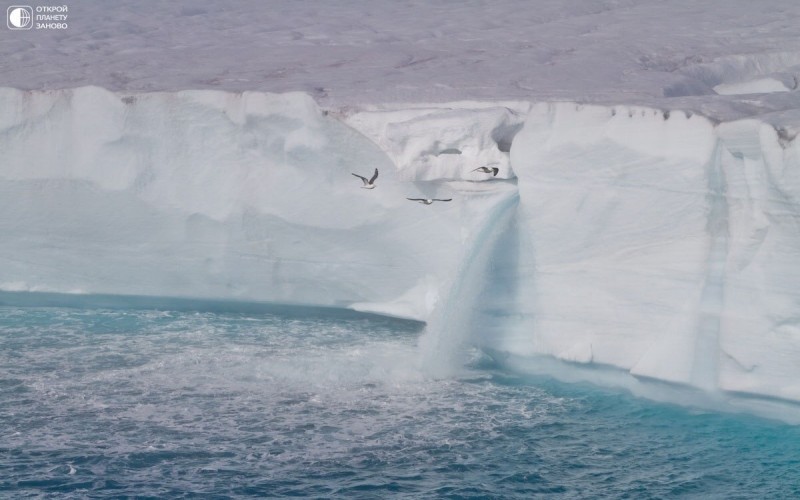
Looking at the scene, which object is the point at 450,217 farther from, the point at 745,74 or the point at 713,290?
the point at 745,74

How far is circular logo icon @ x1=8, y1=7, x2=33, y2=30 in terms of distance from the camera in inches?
440

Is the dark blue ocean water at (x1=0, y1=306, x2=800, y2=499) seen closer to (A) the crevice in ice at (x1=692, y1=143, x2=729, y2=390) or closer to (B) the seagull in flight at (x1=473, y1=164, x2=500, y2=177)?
(A) the crevice in ice at (x1=692, y1=143, x2=729, y2=390)

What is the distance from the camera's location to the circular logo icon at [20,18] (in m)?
11.2

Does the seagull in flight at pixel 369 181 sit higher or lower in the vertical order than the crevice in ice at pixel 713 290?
higher

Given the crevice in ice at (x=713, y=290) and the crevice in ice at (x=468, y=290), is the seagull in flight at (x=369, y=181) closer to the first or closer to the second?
the crevice in ice at (x=468, y=290)

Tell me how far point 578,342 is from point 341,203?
245 cm

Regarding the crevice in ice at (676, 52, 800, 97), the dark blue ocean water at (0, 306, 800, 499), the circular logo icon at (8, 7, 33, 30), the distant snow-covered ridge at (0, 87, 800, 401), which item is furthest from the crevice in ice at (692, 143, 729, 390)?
the circular logo icon at (8, 7, 33, 30)

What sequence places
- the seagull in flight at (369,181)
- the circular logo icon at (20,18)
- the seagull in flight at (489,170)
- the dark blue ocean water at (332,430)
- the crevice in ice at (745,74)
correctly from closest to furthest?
the dark blue ocean water at (332,430), the seagull in flight at (489,170), the seagull in flight at (369,181), the crevice in ice at (745,74), the circular logo icon at (20,18)

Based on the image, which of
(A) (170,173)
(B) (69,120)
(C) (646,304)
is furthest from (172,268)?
(C) (646,304)

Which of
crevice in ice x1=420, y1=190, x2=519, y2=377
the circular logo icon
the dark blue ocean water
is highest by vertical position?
the circular logo icon

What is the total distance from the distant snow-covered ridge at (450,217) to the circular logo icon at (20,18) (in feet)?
11.0

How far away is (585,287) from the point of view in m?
6.98

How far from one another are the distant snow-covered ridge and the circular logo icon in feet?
11.0

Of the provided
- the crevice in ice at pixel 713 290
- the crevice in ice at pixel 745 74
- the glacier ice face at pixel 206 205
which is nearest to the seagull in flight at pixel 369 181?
the glacier ice face at pixel 206 205
